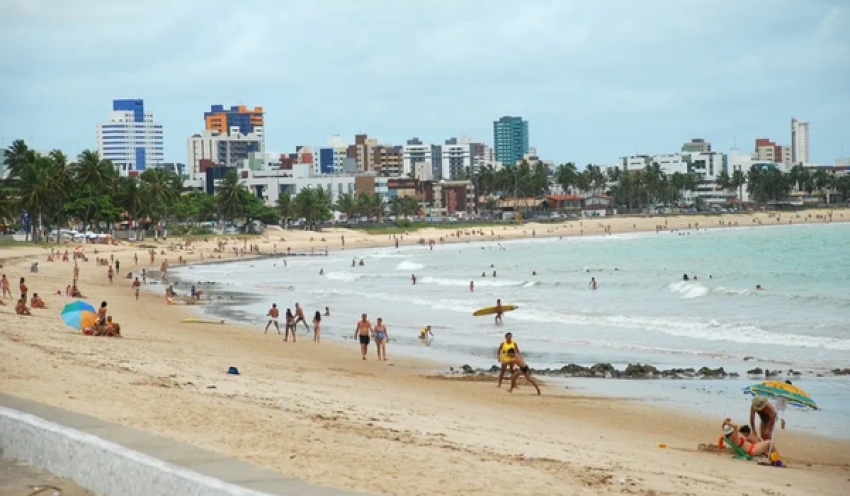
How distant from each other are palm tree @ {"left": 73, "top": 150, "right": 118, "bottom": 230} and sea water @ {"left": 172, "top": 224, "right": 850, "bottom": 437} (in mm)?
19303

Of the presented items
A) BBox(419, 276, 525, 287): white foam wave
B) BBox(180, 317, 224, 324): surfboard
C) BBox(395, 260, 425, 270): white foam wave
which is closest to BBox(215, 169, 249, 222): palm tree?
BBox(395, 260, 425, 270): white foam wave

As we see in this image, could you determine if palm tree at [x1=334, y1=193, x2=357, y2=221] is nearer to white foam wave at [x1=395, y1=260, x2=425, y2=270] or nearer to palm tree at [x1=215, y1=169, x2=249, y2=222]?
palm tree at [x1=215, y1=169, x2=249, y2=222]

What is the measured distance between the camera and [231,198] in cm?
11625

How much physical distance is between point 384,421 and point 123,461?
6.12 meters

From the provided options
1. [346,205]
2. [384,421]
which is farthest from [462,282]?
[346,205]

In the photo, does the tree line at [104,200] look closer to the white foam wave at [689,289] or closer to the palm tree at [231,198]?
the palm tree at [231,198]

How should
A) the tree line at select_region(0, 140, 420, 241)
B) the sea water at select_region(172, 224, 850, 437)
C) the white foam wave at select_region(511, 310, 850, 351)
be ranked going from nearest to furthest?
the sea water at select_region(172, 224, 850, 437) < the white foam wave at select_region(511, 310, 850, 351) < the tree line at select_region(0, 140, 420, 241)

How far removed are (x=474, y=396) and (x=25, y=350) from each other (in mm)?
7292

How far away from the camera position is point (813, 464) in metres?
13.4

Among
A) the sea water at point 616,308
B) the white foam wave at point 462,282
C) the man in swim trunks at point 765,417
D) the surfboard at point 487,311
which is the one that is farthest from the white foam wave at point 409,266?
the man in swim trunks at point 765,417

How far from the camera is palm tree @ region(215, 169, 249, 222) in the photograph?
116375mm

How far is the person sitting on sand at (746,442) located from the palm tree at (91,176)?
82561mm

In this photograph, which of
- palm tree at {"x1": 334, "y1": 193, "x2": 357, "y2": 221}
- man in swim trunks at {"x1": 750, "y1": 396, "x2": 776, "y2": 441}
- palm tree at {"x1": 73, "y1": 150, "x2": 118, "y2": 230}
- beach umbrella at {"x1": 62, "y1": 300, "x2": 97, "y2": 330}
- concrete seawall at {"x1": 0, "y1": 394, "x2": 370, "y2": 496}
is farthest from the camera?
palm tree at {"x1": 334, "y1": 193, "x2": 357, "y2": 221}

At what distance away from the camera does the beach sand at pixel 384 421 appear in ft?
28.7
